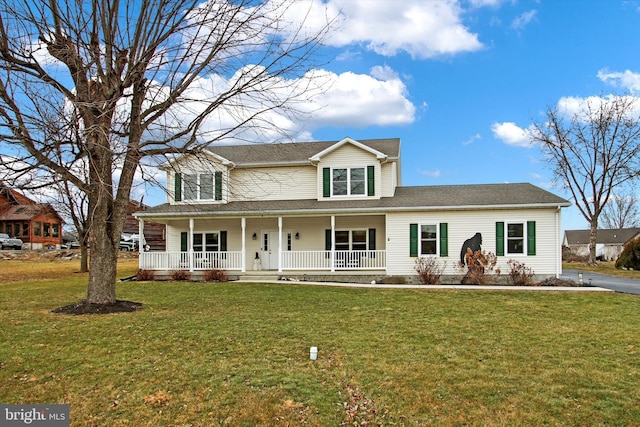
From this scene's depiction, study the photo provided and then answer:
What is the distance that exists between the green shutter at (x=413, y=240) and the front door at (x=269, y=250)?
6327mm

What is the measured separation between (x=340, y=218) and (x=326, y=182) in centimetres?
178

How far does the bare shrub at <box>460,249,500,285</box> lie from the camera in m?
16.7

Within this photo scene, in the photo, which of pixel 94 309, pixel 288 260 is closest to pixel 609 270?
pixel 288 260

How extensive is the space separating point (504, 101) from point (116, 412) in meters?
16.9

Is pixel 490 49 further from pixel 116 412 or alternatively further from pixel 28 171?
pixel 116 412

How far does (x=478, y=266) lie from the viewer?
1695cm

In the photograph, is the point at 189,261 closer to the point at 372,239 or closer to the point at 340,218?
the point at 340,218

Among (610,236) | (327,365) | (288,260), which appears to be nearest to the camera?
(327,365)

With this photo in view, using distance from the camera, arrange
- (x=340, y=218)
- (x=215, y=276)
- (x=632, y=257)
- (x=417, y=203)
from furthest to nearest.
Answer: (x=632, y=257) → (x=340, y=218) → (x=215, y=276) → (x=417, y=203)

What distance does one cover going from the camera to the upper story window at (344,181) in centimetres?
1948

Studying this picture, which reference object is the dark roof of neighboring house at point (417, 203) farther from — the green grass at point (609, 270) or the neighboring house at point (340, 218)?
the green grass at point (609, 270)

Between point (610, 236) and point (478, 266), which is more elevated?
point (610, 236)

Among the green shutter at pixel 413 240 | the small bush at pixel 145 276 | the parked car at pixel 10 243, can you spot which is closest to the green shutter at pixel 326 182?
the green shutter at pixel 413 240

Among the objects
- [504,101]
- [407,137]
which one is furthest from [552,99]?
[504,101]
